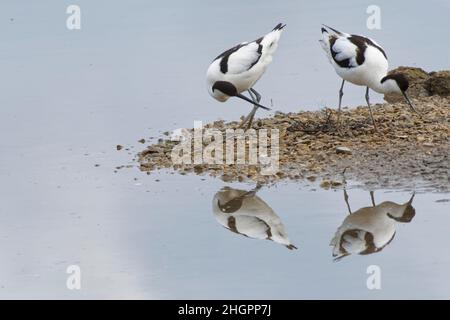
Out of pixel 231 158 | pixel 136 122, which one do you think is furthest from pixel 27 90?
pixel 231 158

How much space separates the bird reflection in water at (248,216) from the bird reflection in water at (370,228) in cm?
33

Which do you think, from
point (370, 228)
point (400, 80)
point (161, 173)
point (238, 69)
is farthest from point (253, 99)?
point (370, 228)

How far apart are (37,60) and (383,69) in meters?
4.88

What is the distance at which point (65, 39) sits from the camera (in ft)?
46.0

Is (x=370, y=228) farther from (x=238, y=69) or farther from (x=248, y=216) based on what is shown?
(x=238, y=69)

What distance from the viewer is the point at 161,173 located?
354 inches

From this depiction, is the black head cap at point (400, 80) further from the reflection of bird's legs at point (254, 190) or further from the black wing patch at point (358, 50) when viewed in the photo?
the reflection of bird's legs at point (254, 190)

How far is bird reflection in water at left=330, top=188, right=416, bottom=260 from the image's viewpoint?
7082mm

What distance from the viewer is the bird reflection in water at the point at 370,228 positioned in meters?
7.08

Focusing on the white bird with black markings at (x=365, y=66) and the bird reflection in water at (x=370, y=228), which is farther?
the white bird with black markings at (x=365, y=66)

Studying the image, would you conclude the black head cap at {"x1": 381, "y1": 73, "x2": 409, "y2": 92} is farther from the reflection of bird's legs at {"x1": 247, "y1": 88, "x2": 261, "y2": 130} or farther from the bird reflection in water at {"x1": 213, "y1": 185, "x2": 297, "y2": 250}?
the bird reflection in water at {"x1": 213, "y1": 185, "x2": 297, "y2": 250}

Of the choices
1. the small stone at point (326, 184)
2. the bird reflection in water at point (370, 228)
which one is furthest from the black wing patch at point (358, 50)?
the bird reflection in water at point (370, 228)

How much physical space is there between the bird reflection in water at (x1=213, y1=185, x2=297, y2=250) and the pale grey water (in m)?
0.08
